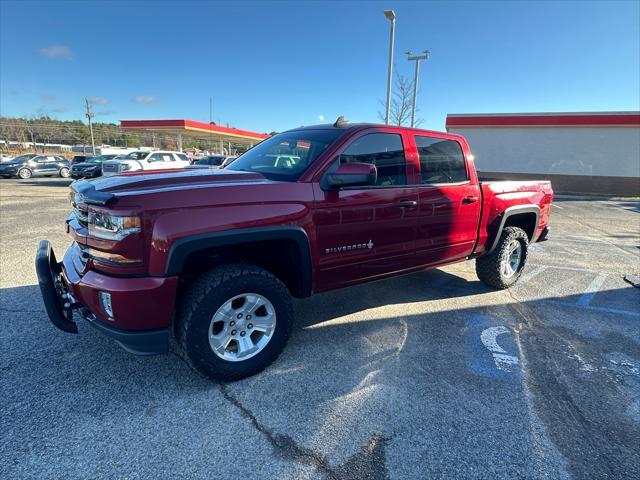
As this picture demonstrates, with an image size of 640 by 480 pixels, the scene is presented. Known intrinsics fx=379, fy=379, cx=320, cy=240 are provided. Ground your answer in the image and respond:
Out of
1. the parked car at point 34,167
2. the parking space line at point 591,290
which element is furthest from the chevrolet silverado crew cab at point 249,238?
the parked car at point 34,167

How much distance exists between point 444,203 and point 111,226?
2952mm

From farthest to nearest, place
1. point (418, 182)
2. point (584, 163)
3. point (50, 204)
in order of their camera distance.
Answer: point (584, 163) < point (50, 204) < point (418, 182)

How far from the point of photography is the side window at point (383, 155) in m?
3.27

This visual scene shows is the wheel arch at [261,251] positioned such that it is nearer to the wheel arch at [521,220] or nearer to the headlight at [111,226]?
the headlight at [111,226]

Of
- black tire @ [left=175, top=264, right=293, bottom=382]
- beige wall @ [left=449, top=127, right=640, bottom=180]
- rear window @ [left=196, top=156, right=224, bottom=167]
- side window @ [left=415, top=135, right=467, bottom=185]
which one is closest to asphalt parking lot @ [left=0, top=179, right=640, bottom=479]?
black tire @ [left=175, top=264, right=293, bottom=382]

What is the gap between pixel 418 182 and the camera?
11.9ft

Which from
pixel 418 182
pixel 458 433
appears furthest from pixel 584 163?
pixel 458 433

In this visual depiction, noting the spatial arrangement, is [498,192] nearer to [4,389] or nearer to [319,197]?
[319,197]

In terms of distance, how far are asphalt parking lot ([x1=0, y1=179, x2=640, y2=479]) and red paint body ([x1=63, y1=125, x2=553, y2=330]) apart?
1.97ft

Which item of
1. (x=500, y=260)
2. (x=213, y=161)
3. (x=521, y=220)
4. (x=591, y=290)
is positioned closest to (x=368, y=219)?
(x=500, y=260)

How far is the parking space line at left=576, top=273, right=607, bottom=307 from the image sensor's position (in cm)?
462

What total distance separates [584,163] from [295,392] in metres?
24.7

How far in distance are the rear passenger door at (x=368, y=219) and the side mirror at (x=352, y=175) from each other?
156 mm

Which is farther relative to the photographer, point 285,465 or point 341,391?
point 341,391
